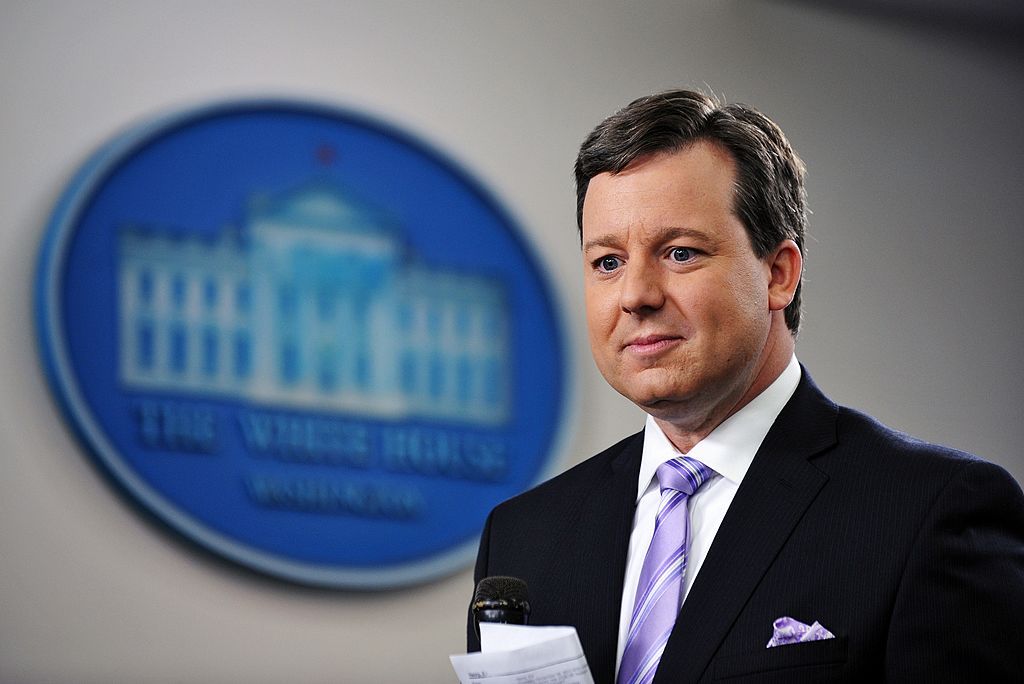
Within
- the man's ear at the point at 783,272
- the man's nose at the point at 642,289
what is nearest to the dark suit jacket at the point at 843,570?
the man's ear at the point at 783,272

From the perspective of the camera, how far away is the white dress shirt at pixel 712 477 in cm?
158

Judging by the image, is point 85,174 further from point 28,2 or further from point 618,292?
point 618,292

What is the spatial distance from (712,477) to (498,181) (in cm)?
157

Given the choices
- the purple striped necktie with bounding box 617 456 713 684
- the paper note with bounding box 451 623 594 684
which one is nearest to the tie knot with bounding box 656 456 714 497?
the purple striped necktie with bounding box 617 456 713 684

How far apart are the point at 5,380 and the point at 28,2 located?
782 mm

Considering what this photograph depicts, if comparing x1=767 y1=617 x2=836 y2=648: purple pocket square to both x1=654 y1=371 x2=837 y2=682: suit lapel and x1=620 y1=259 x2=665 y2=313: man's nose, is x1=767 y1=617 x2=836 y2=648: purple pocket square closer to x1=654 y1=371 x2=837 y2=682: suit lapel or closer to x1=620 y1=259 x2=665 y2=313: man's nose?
x1=654 y1=371 x2=837 y2=682: suit lapel

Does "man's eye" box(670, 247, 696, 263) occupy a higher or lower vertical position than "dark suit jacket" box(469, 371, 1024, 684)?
higher

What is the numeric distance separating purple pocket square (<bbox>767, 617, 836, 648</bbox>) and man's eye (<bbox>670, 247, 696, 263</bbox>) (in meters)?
0.44

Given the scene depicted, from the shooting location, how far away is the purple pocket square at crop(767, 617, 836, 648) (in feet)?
4.62

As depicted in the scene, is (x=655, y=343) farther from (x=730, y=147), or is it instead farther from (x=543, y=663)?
(x=543, y=663)

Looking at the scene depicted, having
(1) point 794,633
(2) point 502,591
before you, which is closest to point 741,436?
(1) point 794,633

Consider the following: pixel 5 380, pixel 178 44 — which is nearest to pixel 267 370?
pixel 5 380

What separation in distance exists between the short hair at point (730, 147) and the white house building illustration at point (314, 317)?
3.94 feet

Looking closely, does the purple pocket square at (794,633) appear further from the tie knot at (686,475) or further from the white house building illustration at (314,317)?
the white house building illustration at (314,317)
